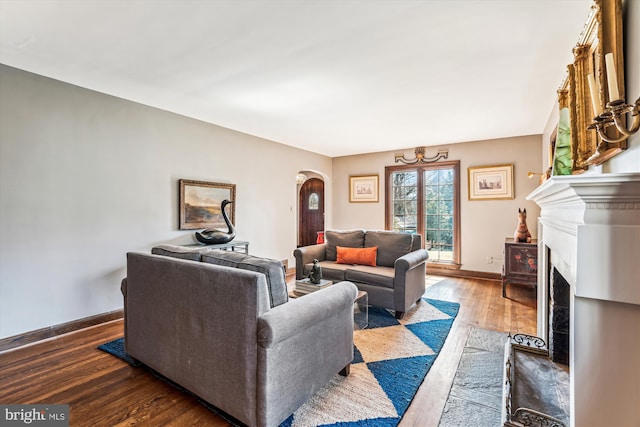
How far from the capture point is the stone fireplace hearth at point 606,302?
3.40 ft

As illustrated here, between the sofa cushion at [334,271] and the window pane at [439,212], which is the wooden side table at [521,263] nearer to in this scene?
the window pane at [439,212]

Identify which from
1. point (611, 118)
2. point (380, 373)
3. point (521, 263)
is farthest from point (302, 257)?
point (611, 118)

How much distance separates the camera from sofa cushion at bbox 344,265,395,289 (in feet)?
11.2

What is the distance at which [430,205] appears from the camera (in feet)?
19.2

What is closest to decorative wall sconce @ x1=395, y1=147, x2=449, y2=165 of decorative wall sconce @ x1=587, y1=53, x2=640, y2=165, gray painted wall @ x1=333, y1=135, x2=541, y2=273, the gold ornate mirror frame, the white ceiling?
gray painted wall @ x1=333, y1=135, x2=541, y2=273

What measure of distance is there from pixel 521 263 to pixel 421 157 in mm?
2553

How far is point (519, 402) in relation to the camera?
5.20ft

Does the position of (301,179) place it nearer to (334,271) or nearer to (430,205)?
(430,205)

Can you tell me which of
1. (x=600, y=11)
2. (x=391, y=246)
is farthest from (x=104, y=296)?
(x=600, y=11)

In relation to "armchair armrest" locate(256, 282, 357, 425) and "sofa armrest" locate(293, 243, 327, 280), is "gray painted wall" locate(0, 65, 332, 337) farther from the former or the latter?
"armchair armrest" locate(256, 282, 357, 425)

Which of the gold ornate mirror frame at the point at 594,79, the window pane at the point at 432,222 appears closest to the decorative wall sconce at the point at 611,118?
the gold ornate mirror frame at the point at 594,79

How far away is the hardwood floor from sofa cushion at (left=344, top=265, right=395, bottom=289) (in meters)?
0.81

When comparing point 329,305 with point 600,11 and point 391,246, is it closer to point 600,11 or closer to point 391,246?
point 600,11

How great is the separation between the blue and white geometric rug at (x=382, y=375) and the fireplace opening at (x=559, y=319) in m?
0.83
